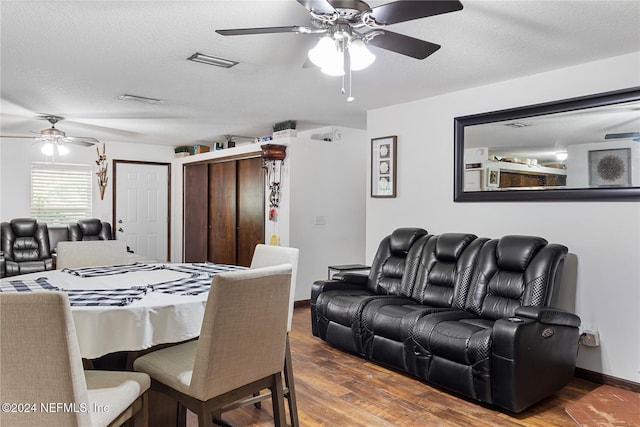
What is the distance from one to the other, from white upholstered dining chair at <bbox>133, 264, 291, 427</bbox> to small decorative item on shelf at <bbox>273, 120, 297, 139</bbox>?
389 cm

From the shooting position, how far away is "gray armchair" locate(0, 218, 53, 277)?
5945 millimetres

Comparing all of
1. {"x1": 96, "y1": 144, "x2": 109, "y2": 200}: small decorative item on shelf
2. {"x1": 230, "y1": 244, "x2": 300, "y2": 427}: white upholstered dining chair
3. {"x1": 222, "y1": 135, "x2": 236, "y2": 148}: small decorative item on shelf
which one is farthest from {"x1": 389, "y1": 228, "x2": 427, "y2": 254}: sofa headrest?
{"x1": 96, "y1": 144, "x2": 109, "y2": 200}: small decorative item on shelf

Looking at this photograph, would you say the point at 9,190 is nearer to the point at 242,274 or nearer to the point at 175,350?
the point at 175,350

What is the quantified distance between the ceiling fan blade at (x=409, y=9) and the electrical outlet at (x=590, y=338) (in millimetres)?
2660

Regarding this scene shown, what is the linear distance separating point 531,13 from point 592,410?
2412 mm

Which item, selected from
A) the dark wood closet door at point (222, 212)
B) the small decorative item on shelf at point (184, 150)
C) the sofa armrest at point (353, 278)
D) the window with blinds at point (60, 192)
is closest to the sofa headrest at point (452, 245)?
the sofa armrest at point (353, 278)

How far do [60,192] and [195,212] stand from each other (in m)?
2.09

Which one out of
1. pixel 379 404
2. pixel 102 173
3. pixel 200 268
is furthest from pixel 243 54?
pixel 102 173

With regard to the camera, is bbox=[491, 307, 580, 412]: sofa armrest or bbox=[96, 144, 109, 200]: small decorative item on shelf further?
bbox=[96, 144, 109, 200]: small decorative item on shelf

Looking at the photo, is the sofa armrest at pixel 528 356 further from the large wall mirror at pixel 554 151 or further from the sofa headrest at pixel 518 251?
the large wall mirror at pixel 554 151

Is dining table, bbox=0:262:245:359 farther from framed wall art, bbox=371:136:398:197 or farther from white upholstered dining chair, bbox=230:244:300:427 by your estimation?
framed wall art, bbox=371:136:398:197

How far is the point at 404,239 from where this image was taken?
13.6 ft

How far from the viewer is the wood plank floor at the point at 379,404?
261 cm

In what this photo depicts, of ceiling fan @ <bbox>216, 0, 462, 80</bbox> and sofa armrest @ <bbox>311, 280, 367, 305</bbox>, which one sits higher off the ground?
ceiling fan @ <bbox>216, 0, 462, 80</bbox>
